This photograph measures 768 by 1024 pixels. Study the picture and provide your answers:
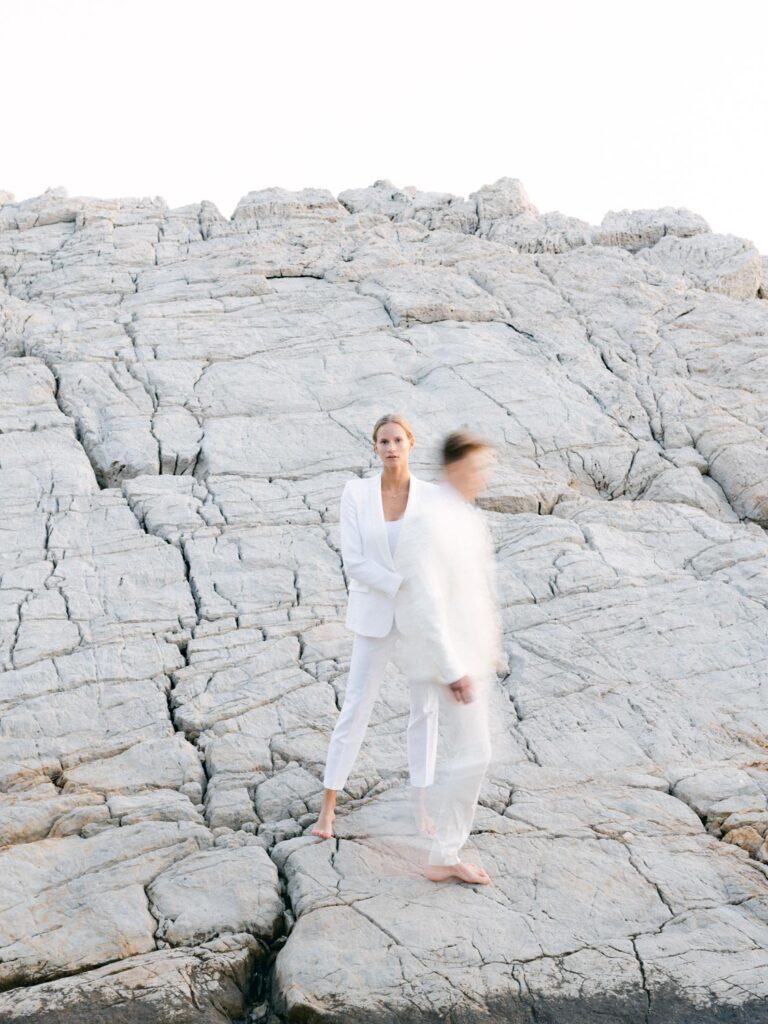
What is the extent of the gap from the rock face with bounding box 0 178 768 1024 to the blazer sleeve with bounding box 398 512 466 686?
1185mm

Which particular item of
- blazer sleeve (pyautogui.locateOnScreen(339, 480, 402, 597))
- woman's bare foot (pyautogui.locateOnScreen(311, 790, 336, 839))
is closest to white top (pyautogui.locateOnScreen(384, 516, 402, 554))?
blazer sleeve (pyautogui.locateOnScreen(339, 480, 402, 597))

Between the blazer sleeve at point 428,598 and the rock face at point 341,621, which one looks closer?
the rock face at point 341,621

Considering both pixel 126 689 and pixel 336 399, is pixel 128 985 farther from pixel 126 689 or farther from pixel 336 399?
pixel 336 399

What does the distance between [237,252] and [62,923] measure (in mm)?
9606

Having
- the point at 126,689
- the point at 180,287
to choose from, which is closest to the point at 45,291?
the point at 180,287

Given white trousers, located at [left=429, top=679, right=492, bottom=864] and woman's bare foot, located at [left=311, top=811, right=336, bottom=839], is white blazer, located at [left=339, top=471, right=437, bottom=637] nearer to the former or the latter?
white trousers, located at [left=429, top=679, right=492, bottom=864]

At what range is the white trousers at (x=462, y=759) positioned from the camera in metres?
4.89

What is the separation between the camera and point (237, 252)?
12.9 meters

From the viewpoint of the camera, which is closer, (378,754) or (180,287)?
(378,754)

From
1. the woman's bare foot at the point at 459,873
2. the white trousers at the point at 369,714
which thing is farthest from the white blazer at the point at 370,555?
the woman's bare foot at the point at 459,873

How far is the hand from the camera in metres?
4.82

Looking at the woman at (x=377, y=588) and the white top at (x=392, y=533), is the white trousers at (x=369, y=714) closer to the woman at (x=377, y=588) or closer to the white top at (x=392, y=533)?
the woman at (x=377, y=588)

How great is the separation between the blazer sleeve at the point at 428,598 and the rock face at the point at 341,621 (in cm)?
119

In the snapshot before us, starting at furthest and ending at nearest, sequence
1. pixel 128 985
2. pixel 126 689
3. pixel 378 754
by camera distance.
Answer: pixel 126 689, pixel 378 754, pixel 128 985
